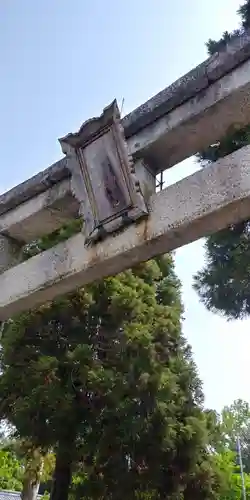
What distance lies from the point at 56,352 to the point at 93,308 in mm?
1116

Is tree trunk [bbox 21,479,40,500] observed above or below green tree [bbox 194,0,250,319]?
below

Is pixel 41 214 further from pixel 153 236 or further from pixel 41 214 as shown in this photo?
pixel 153 236

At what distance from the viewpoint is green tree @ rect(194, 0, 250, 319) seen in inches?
210

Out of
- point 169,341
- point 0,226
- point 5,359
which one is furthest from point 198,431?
point 0,226

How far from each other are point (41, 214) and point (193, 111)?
131 centimetres

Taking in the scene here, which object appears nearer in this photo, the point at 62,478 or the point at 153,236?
the point at 153,236

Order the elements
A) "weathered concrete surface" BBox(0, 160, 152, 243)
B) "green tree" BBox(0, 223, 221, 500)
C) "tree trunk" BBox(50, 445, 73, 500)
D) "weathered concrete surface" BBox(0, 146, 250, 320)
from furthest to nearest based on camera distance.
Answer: "tree trunk" BBox(50, 445, 73, 500), "green tree" BBox(0, 223, 221, 500), "weathered concrete surface" BBox(0, 160, 152, 243), "weathered concrete surface" BBox(0, 146, 250, 320)

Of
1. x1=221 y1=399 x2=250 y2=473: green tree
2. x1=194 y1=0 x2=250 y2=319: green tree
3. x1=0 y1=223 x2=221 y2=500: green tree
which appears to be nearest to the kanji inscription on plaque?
x1=194 y1=0 x2=250 y2=319: green tree

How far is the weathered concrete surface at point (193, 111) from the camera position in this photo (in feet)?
8.29

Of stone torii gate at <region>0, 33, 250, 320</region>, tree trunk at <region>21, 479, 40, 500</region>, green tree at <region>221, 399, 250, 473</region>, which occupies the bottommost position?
tree trunk at <region>21, 479, 40, 500</region>

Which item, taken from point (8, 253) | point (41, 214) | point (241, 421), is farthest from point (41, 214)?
point (241, 421)

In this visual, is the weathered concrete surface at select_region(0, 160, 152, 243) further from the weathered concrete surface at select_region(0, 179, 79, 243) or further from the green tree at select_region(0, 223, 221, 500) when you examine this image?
the green tree at select_region(0, 223, 221, 500)

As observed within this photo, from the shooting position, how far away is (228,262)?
587 cm

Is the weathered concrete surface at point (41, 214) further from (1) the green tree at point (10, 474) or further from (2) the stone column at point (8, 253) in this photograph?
(1) the green tree at point (10, 474)
